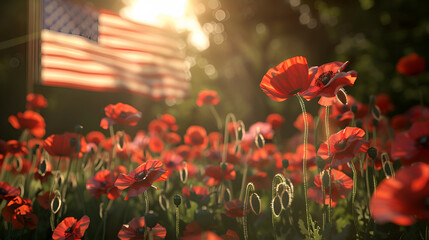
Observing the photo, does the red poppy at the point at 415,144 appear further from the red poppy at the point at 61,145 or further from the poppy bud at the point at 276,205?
the red poppy at the point at 61,145

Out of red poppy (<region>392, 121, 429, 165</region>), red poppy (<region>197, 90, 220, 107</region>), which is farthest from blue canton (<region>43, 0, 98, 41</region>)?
red poppy (<region>392, 121, 429, 165</region>)

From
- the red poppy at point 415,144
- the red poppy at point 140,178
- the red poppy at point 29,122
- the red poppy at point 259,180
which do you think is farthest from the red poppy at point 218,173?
the red poppy at point 29,122

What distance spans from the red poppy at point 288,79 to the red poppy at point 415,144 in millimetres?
328

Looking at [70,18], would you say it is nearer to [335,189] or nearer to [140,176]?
[140,176]

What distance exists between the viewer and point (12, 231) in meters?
1.58

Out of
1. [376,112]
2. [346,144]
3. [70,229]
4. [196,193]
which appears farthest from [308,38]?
[70,229]

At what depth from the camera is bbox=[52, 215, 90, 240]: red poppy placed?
4.02ft

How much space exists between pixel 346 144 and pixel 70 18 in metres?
4.61

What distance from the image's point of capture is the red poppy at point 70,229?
123cm

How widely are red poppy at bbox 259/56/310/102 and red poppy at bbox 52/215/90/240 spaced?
82 centimetres

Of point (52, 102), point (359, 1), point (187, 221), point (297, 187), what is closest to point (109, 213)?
point (187, 221)

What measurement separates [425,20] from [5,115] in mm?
17053

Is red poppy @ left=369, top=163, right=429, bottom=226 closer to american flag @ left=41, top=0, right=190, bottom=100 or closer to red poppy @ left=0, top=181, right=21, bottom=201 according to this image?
red poppy @ left=0, top=181, right=21, bottom=201

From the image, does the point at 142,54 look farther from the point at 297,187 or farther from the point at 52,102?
the point at 52,102
